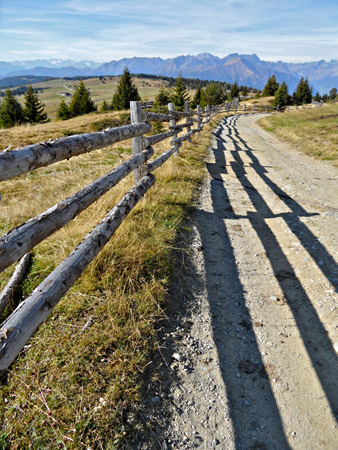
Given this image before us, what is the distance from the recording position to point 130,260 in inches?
127

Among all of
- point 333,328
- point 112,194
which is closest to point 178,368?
A: point 333,328

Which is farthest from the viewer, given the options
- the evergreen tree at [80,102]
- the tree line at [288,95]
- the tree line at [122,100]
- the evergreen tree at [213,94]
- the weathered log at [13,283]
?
the evergreen tree at [80,102]

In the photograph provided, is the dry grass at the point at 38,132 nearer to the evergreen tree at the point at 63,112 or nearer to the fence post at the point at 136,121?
the fence post at the point at 136,121

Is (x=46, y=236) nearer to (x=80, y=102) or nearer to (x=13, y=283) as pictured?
(x=13, y=283)

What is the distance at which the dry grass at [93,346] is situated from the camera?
71.5 inches

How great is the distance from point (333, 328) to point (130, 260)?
7.71 ft

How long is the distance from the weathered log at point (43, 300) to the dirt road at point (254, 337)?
1084 millimetres

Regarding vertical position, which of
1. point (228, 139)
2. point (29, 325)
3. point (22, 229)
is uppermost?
point (22, 229)

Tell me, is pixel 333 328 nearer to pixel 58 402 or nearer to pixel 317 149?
pixel 58 402

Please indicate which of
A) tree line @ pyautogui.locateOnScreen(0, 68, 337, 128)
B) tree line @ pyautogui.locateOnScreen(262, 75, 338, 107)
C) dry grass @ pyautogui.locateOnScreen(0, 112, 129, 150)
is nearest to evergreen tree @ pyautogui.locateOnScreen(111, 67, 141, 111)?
tree line @ pyautogui.locateOnScreen(0, 68, 337, 128)

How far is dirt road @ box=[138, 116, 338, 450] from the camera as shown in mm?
1983

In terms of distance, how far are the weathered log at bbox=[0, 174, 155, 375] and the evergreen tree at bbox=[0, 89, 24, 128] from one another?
5678 cm

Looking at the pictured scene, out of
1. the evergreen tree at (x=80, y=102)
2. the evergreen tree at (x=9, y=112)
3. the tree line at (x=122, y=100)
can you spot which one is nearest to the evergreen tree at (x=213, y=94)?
the tree line at (x=122, y=100)

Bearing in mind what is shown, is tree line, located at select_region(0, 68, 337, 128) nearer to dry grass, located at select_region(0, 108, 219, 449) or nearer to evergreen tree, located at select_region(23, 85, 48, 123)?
evergreen tree, located at select_region(23, 85, 48, 123)
